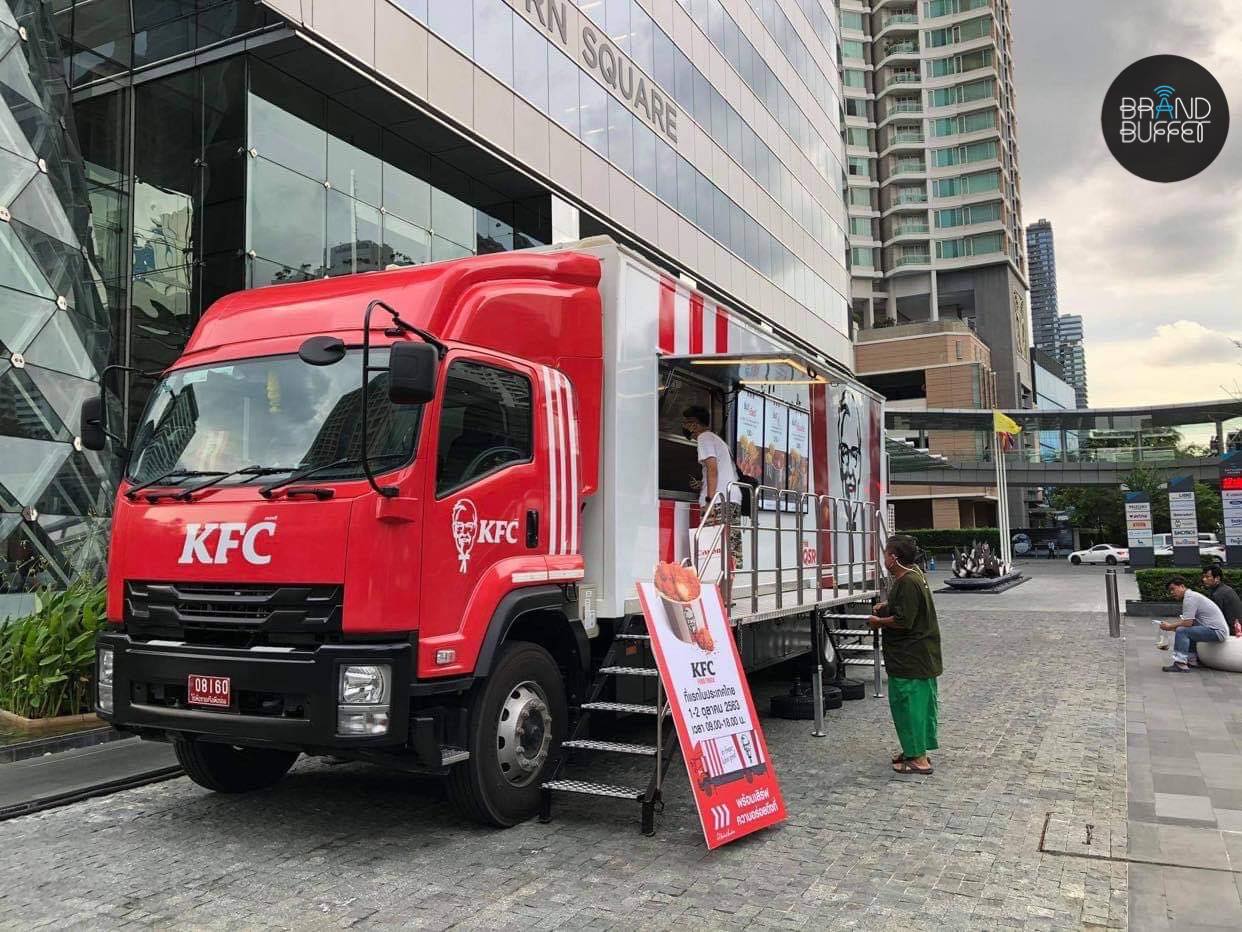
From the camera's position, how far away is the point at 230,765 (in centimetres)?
630

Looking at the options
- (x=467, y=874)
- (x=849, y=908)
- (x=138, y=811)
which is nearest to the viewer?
(x=849, y=908)

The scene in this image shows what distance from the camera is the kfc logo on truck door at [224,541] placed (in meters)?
4.93

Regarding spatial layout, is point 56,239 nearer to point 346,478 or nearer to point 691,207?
point 346,478

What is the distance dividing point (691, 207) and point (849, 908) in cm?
2194

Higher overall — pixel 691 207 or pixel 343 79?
pixel 691 207

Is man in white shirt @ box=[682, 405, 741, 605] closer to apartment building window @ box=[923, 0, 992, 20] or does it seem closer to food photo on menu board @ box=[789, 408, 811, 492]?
food photo on menu board @ box=[789, 408, 811, 492]

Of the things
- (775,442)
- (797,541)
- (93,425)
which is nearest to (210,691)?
(93,425)

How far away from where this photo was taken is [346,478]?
4.93 m

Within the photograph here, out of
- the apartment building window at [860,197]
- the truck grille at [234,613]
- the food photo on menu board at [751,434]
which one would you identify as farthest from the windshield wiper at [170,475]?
the apartment building window at [860,197]

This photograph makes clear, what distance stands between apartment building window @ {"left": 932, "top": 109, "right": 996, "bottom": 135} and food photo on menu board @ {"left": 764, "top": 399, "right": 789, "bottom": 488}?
8321 centimetres

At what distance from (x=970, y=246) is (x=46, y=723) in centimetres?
8653

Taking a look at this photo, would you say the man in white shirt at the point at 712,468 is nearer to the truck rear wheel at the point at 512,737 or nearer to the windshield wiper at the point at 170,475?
the truck rear wheel at the point at 512,737

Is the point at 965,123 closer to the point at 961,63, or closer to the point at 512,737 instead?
the point at 961,63

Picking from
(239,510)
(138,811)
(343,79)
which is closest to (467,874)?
(239,510)
